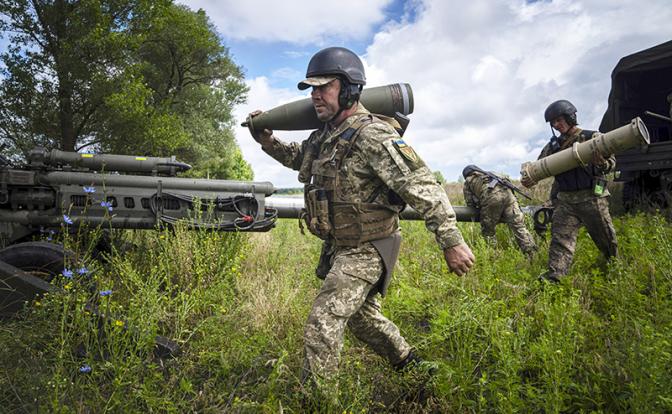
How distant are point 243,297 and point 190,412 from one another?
1813mm

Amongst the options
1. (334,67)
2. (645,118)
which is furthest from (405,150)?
(645,118)

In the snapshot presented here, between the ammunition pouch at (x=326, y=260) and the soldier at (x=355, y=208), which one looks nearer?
the soldier at (x=355, y=208)

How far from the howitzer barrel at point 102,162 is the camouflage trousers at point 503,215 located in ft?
15.3

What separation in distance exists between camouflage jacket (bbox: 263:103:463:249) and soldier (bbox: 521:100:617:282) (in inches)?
115

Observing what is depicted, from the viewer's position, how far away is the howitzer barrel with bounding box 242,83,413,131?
3.24 m

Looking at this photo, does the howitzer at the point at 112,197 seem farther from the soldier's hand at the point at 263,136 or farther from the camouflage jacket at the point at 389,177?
the camouflage jacket at the point at 389,177

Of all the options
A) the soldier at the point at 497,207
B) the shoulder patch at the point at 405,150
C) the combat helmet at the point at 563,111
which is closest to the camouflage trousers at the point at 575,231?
the combat helmet at the point at 563,111

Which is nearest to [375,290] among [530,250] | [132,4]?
[530,250]

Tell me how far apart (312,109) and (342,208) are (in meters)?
1.01

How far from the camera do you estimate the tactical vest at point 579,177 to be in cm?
480

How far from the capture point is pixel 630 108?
8.34m

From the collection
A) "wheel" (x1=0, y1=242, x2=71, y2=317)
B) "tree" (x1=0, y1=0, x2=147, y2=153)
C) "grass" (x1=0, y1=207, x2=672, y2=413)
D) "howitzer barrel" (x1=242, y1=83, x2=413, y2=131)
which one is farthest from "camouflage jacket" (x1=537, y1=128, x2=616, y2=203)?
"tree" (x1=0, y1=0, x2=147, y2=153)

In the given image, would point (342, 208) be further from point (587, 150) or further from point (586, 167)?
point (586, 167)

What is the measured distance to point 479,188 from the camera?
7078mm
